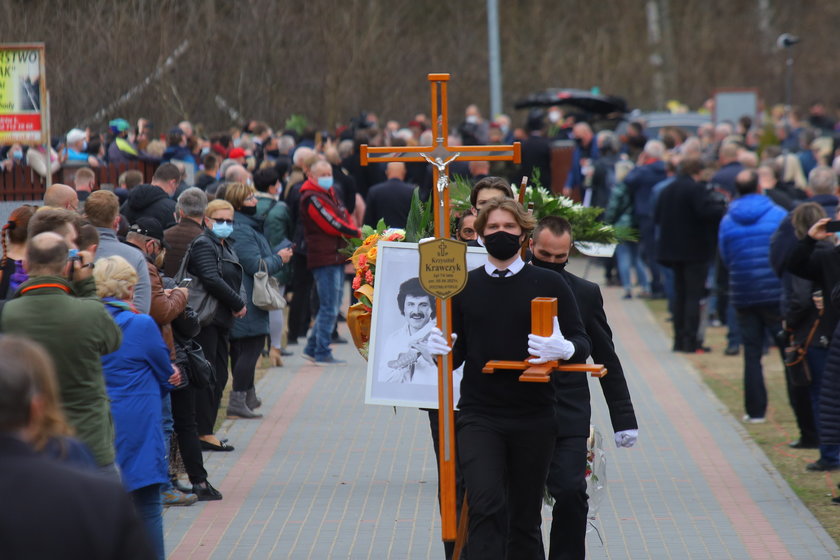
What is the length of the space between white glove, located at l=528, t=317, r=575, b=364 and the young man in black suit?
0.14ft

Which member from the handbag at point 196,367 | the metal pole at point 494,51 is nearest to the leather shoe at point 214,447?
the handbag at point 196,367

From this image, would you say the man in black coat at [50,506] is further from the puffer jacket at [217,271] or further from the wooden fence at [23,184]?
the wooden fence at [23,184]

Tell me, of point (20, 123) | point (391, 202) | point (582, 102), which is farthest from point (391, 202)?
point (582, 102)

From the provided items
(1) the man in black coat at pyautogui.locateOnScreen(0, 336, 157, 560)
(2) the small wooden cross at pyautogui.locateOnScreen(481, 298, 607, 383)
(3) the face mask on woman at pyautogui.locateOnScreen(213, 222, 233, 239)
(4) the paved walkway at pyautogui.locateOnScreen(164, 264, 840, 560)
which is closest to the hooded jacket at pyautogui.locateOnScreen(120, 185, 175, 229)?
(3) the face mask on woman at pyautogui.locateOnScreen(213, 222, 233, 239)

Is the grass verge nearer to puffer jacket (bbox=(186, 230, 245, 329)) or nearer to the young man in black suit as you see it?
the young man in black suit

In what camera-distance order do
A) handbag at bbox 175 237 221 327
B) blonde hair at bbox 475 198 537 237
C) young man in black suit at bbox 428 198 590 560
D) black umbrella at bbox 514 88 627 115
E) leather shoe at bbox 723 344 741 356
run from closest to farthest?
1. young man in black suit at bbox 428 198 590 560
2. blonde hair at bbox 475 198 537 237
3. handbag at bbox 175 237 221 327
4. leather shoe at bbox 723 344 741 356
5. black umbrella at bbox 514 88 627 115

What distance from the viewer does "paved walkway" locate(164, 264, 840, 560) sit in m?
8.06

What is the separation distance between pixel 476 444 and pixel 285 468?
440cm

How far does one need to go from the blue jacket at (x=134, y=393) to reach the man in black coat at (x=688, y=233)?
9.77m

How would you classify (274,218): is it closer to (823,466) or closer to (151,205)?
(151,205)

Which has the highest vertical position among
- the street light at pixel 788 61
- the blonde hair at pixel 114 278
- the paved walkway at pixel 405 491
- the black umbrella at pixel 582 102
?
the street light at pixel 788 61

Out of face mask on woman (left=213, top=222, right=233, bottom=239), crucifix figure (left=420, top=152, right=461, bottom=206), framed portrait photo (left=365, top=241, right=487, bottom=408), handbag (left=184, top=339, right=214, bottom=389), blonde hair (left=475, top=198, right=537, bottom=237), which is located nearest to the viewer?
blonde hair (left=475, top=198, right=537, bottom=237)

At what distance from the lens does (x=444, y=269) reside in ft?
20.0

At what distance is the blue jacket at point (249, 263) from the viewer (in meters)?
11.3
